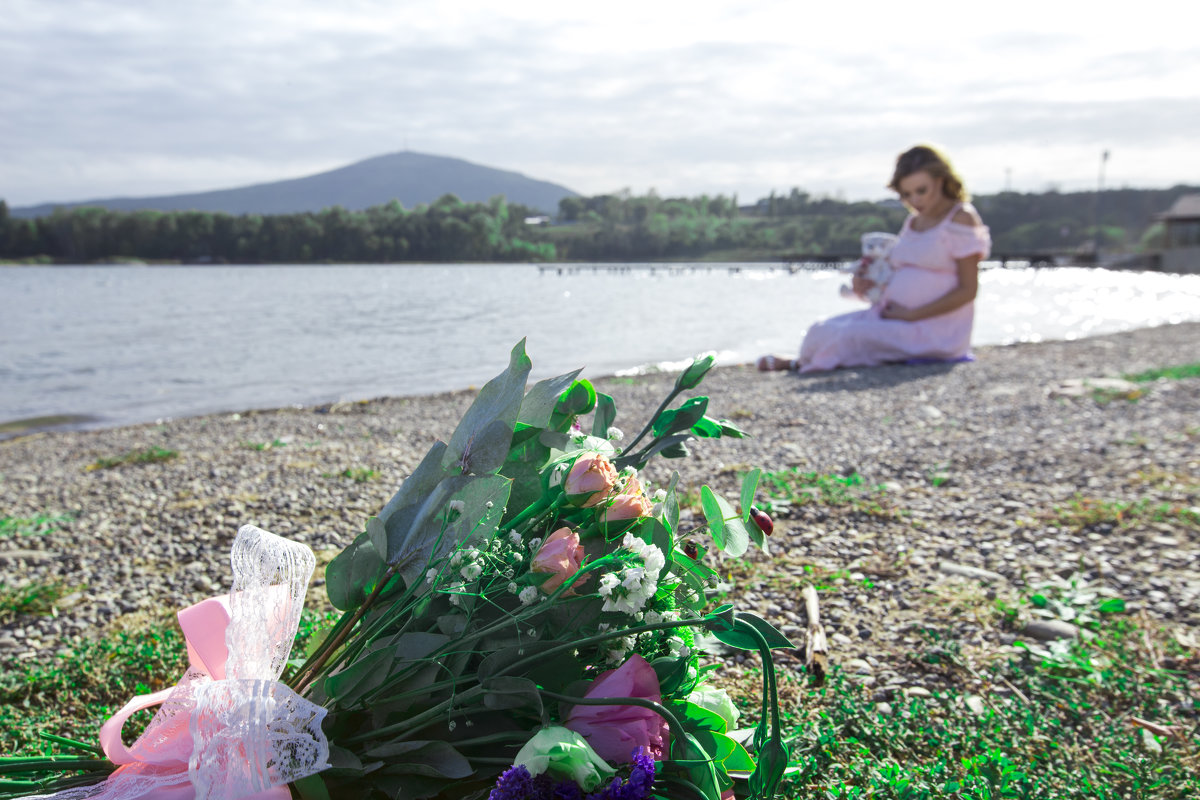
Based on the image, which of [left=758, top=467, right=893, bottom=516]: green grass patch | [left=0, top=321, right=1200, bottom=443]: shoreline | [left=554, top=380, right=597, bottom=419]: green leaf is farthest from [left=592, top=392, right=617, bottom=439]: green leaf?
[left=0, top=321, right=1200, bottom=443]: shoreline

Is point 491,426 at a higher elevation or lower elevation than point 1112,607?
higher

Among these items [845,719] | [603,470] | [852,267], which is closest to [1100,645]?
[845,719]

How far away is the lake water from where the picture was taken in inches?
527

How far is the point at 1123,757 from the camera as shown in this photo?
6.53ft

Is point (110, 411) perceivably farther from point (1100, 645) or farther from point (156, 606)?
point (1100, 645)

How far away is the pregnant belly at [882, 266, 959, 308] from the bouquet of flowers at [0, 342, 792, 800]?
1021 centimetres

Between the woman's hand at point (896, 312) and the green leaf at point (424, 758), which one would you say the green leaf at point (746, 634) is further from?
the woman's hand at point (896, 312)

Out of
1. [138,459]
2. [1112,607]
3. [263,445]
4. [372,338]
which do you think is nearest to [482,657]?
[1112,607]

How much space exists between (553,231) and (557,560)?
11765 centimetres

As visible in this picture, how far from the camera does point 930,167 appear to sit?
10.0m

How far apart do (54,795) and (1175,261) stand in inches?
2671

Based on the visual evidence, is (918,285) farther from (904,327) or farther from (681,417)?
(681,417)

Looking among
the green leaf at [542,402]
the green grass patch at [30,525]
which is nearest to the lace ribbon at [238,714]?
the green leaf at [542,402]

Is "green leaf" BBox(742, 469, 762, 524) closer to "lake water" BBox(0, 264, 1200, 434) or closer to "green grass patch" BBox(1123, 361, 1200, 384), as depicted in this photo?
"lake water" BBox(0, 264, 1200, 434)
